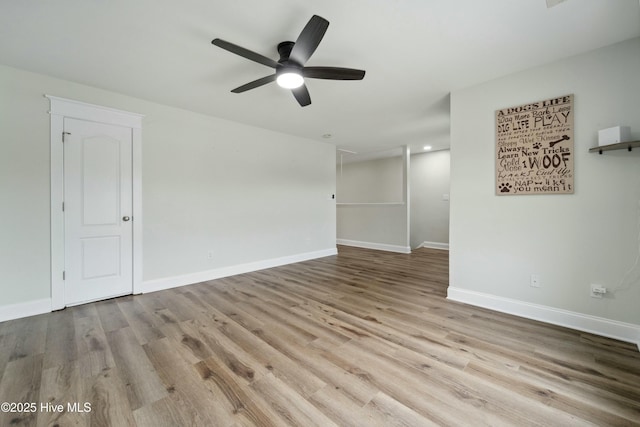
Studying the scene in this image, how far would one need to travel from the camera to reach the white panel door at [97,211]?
9.47 feet

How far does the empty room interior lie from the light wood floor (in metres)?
0.02

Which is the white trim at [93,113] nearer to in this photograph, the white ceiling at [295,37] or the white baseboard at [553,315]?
the white ceiling at [295,37]

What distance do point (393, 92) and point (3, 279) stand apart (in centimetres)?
459

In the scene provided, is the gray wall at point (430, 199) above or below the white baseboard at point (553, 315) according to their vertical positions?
above

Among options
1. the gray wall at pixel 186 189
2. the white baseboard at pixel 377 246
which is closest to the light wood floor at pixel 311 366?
the gray wall at pixel 186 189

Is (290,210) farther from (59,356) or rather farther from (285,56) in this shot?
(59,356)

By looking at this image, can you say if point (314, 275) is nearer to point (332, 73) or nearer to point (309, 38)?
point (332, 73)

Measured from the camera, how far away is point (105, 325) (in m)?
2.45

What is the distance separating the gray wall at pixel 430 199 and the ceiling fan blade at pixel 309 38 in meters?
5.42

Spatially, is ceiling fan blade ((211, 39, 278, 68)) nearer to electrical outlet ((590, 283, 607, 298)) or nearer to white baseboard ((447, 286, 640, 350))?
white baseboard ((447, 286, 640, 350))

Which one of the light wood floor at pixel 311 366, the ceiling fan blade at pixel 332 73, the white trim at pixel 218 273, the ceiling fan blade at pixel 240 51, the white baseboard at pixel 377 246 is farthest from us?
the white baseboard at pixel 377 246

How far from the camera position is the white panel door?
2.89m

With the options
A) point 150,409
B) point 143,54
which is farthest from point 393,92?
point 150,409

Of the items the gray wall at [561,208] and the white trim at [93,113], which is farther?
the white trim at [93,113]
